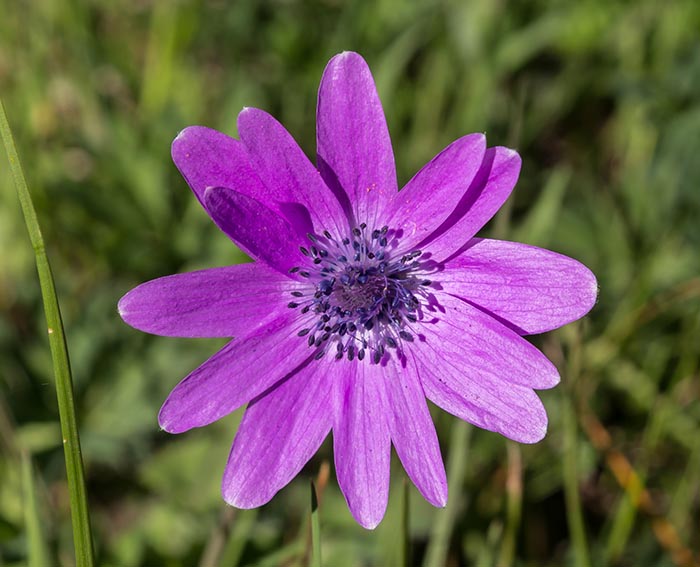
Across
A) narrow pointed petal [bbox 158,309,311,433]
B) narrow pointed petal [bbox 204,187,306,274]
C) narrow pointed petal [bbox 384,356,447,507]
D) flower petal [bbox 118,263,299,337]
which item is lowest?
narrow pointed petal [bbox 384,356,447,507]

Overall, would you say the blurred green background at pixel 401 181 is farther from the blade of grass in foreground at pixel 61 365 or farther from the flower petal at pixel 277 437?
the blade of grass in foreground at pixel 61 365

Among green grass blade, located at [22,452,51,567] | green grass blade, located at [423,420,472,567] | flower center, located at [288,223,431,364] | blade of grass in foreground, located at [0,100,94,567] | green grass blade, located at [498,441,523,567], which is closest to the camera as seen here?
blade of grass in foreground, located at [0,100,94,567]

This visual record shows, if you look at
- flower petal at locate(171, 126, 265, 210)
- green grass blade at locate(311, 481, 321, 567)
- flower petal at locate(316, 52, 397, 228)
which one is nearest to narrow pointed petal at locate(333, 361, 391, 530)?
green grass blade at locate(311, 481, 321, 567)

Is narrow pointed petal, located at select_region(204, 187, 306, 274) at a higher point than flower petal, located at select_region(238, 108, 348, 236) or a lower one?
lower

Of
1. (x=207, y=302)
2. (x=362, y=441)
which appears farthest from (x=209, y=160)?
(x=362, y=441)

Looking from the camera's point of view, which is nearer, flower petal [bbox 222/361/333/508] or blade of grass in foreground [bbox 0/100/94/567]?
blade of grass in foreground [bbox 0/100/94/567]

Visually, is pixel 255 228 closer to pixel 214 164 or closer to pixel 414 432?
pixel 214 164

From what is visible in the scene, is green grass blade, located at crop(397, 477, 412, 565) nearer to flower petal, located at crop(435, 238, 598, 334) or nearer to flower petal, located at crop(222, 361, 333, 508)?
flower petal, located at crop(222, 361, 333, 508)
